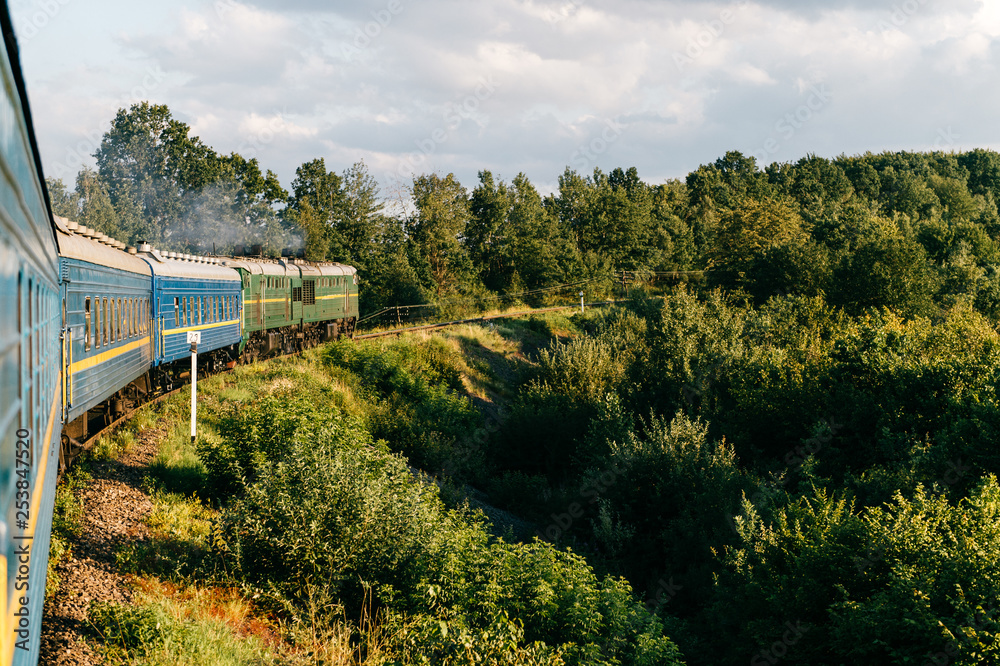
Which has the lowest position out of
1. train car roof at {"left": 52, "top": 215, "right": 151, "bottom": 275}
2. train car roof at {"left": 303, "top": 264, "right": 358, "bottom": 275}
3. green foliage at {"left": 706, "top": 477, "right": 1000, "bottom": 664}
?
green foliage at {"left": 706, "top": 477, "right": 1000, "bottom": 664}

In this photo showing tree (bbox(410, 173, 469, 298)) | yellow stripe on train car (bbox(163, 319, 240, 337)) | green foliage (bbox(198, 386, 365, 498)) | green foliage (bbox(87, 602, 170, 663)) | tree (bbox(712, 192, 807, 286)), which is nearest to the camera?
green foliage (bbox(87, 602, 170, 663))

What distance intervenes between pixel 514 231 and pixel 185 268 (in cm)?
4251

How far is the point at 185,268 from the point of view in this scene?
1608 cm

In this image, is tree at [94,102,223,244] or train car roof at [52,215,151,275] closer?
train car roof at [52,215,151,275]

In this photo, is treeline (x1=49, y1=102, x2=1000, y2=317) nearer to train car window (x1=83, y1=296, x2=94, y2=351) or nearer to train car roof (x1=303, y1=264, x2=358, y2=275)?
train car roof (x1=303, y1=264, x2=358, y2=275)

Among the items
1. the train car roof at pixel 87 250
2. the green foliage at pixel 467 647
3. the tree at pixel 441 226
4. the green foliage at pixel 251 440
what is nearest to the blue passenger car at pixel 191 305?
the train car roof at pixel 87 250

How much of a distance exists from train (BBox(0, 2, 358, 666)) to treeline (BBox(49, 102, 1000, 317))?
899 inches

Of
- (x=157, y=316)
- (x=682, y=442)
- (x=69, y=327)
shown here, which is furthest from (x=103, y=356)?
(x=682, y=442)

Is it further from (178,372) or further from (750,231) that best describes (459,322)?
(750,231)

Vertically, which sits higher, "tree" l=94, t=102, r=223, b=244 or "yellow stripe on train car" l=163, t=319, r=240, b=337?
"tree" l=94, t=102, r=223, b=244

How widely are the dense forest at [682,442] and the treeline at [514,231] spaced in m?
0.23

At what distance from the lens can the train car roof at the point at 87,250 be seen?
7.90 meters

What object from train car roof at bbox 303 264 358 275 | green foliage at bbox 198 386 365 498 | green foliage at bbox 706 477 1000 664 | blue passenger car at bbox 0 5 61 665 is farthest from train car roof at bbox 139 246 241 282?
green foliage at bbox 706 477 1000 664

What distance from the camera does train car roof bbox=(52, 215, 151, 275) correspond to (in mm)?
7903
